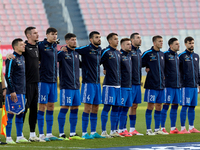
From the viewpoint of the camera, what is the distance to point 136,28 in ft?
86.3

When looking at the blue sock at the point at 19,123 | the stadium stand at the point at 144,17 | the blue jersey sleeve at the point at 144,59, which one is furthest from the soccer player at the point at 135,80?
the stadium stand at the point at 144,17

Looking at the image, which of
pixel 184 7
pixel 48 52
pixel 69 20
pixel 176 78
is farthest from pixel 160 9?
pixel 48 52

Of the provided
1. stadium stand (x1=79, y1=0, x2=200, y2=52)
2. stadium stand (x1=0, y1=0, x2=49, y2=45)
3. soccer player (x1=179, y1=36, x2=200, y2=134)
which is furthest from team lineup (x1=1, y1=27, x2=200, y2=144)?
stadium stand (x1=79, y1=0, x2=200, y2=52)

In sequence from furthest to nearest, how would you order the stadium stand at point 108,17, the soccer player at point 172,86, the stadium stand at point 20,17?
the stadium stand at point 108,17, the stadium stand at point 20,17, the soccer player at point 172,86

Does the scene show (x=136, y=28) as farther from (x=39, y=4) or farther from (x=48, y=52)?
(x=48, y=52)

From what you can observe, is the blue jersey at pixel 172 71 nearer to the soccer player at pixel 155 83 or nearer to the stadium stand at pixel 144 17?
the soccer player at pixel 155 83

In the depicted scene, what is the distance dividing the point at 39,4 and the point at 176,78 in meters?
17.9

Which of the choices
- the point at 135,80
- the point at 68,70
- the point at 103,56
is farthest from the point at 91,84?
the point at 135,80

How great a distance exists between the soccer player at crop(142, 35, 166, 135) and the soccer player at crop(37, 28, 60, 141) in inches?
88.8

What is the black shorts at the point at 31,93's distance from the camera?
25.3 feet

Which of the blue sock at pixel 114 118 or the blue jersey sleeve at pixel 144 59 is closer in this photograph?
the blue sock at pixel 114 118

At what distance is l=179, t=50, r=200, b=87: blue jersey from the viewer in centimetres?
970

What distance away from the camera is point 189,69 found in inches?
384

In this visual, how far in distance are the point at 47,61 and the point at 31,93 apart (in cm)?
74
